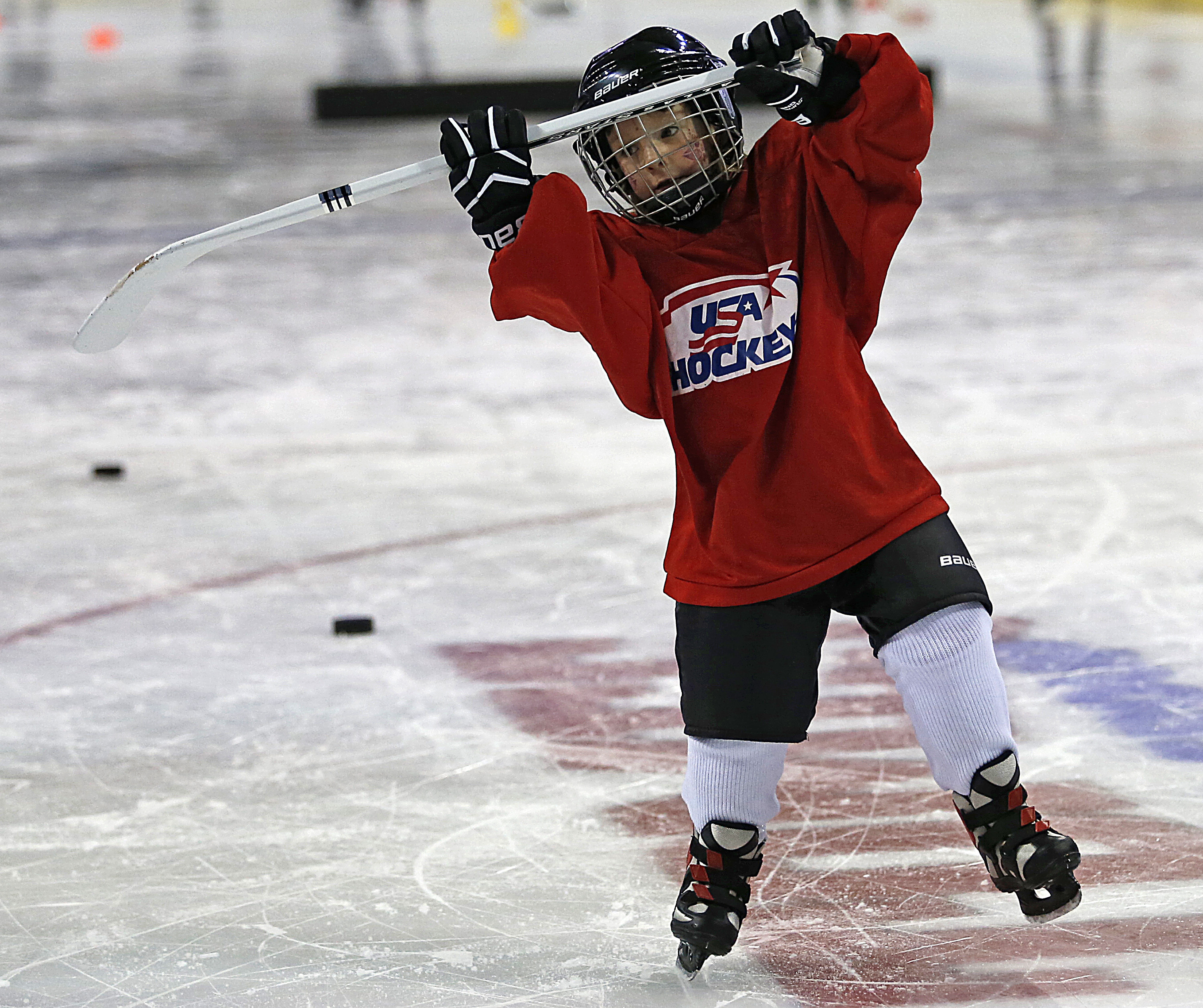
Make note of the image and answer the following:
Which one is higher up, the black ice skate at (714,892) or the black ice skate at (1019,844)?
the black ice skate at (1019,844)

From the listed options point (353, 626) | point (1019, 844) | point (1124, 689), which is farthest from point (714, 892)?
point (353, 626)

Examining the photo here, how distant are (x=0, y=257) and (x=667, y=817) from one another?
481cm

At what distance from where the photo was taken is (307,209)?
2045mm

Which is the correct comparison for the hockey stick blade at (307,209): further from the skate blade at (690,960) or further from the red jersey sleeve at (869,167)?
the skate blade at (690,960)

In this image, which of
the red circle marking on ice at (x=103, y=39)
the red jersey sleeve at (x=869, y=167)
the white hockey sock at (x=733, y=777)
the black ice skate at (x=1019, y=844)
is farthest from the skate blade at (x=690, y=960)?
the red circle marking on ice at (x=103, y=39)

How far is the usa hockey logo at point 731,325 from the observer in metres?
1.86

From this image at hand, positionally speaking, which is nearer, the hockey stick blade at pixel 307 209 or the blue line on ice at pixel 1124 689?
the hockey stick blade at pixel 307 209

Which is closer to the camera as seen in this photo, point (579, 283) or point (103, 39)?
point (579, 283)

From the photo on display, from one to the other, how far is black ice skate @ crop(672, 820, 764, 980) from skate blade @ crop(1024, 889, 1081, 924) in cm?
32

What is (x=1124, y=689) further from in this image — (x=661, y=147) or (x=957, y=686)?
(x=661, y=147)

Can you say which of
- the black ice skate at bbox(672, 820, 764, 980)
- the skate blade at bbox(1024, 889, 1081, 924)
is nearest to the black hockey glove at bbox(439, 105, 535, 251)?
the black ice skate at bbox(672, 820, 764, 980)

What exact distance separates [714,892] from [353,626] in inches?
50.7

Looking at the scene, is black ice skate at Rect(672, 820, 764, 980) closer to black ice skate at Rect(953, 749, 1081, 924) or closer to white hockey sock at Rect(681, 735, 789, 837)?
white hockey sock at Rect(681, 735, 789, 837)

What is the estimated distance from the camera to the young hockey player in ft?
6.02
